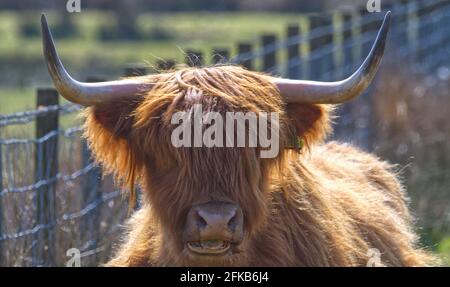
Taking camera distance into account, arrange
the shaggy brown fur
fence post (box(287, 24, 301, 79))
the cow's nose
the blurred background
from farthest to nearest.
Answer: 1. fence post (box(287, 24, 301, 79))
2. the blurred background
3. the shaggy brown fur
4. the cow's nose

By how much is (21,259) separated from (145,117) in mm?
2167

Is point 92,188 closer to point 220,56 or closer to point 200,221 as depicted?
point 220,56

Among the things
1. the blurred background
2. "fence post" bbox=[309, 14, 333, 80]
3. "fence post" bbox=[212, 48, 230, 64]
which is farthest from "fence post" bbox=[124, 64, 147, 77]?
"fence post" bbox=[309, 14, 333, 80]

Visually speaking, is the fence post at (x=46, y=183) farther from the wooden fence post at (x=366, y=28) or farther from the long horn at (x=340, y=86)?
the wooden fence post at (x=366, y=28)

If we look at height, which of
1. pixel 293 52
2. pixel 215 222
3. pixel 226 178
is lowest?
pixel 215 222

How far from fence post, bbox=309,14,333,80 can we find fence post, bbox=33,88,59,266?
197 inches

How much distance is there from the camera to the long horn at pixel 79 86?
5.62m

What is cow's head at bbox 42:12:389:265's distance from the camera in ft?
18.2

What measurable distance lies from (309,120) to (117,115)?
0.94 meters

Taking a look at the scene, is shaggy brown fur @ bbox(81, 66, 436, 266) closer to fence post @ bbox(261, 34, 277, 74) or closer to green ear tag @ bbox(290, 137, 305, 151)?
green ear tag @ bbox(290, 137, 305, 151)

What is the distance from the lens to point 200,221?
546 cm

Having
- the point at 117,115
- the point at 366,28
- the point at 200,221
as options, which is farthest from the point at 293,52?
the point at 200,221

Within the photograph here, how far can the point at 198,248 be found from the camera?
548 cm
